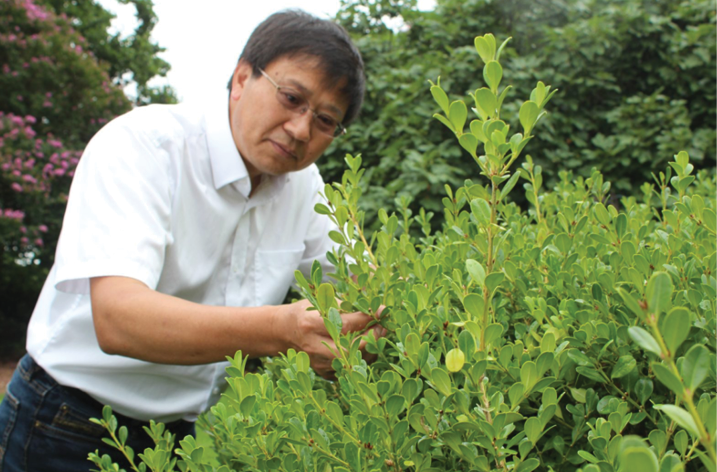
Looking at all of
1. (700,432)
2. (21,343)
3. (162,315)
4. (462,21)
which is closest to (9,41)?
(21,343)

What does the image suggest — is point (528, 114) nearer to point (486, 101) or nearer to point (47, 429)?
point (486, 101)

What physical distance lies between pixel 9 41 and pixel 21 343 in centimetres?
453

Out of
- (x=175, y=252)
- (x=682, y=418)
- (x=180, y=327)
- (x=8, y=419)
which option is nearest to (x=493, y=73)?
(x=682, y=418)

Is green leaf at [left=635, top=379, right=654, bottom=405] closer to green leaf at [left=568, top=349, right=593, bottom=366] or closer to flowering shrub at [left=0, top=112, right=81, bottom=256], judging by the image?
green leaf at [left=568, top=349, right=593, bottom=366]

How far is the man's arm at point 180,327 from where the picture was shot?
148 cm

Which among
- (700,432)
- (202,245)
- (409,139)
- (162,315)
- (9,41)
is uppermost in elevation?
(700,432)

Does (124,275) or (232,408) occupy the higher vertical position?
(232,408)

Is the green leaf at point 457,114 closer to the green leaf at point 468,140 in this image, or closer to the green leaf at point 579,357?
the green leaf at point 468,140

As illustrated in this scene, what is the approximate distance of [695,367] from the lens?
51 centimetres

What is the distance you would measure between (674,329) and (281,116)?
184cm

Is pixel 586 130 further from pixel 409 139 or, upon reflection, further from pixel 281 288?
pixel 281 288

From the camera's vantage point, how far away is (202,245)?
225 centimetres

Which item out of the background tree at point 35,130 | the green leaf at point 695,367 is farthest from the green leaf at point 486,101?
the background tree at point 35,130

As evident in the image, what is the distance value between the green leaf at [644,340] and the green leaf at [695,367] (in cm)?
5
